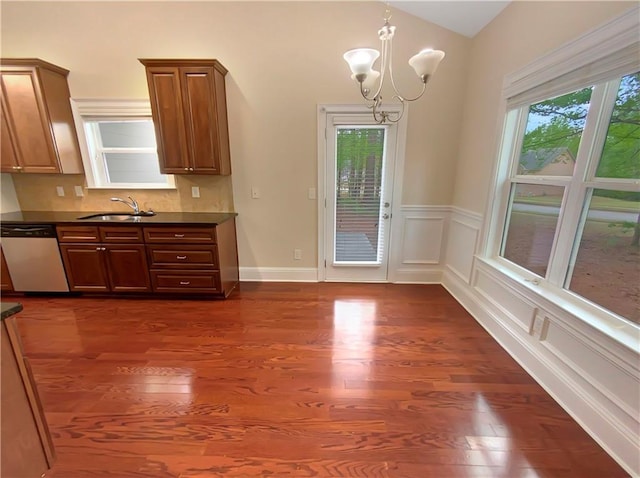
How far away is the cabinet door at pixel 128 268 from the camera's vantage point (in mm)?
2840

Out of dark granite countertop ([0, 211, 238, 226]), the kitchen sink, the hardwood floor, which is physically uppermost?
dark granite countertop ([0, 211, 238, 226])

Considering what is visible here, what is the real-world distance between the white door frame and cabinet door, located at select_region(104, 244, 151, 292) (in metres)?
1.94

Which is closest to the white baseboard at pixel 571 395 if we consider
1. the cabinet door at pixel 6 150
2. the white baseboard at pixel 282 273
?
the white baseboard at pixel 282 273

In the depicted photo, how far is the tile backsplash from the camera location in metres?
3.20

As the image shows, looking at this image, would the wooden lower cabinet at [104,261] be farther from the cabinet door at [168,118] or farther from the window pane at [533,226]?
the window pane at [533,226]

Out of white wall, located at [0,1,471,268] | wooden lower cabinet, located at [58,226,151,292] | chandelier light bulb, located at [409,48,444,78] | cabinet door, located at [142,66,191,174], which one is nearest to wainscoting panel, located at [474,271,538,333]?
white wall, located at [0,1,471,268]

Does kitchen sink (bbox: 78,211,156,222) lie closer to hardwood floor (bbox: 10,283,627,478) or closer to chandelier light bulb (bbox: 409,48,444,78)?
hardwood floor (bbox: 10,283,627,478)

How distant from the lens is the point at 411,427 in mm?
1533

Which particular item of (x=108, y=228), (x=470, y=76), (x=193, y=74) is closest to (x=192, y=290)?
(x=108, y=228)

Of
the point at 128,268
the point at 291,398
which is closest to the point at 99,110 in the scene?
the point at 128,268

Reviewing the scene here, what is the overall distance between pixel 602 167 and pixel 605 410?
134cm

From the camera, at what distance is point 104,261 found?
2867 mm

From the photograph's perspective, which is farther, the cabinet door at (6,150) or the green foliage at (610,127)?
the cabinet door at (6,150)

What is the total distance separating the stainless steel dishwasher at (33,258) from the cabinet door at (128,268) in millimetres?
521
